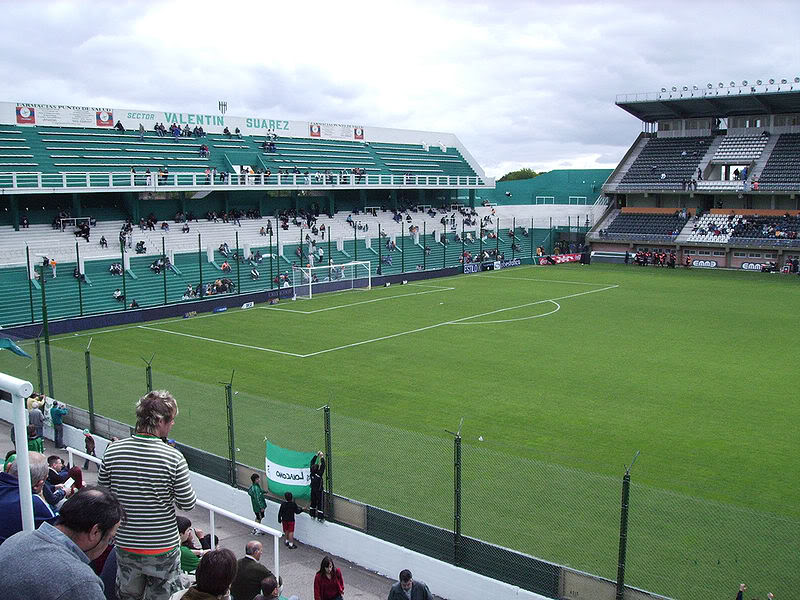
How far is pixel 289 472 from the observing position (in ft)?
41.5

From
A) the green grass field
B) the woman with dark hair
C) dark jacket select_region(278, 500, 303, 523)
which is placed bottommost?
the green grass field

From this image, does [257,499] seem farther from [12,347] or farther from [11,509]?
[12,347]

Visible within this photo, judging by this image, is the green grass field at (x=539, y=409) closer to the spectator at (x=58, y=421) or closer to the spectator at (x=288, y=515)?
the spectator at (x=58, y=421)

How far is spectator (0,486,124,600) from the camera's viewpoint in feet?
10.6

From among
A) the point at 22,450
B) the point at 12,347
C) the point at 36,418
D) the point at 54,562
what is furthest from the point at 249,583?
the point at 12,347

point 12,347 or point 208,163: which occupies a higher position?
point 208,163

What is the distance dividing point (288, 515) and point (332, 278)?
3553 cm

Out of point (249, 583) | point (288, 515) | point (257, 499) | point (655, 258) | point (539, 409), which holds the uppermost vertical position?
point (249, 583)

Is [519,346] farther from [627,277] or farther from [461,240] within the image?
[461,240]

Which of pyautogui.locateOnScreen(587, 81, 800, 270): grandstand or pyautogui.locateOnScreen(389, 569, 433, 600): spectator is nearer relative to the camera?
pyautogui.locateOnScreen(389, 569, 433, 600): spectator

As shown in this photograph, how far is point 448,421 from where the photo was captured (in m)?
18.4

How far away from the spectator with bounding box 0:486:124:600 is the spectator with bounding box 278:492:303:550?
27.5ft

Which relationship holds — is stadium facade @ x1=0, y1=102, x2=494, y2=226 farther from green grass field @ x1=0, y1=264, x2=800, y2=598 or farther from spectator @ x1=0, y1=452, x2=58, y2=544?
spectator @ x1=0, y1=452, x2=58, y2=544

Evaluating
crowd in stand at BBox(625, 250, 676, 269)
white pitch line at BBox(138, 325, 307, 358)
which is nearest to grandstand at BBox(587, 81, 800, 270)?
crowd in stand at BBox(625, 250, 676, 269)
